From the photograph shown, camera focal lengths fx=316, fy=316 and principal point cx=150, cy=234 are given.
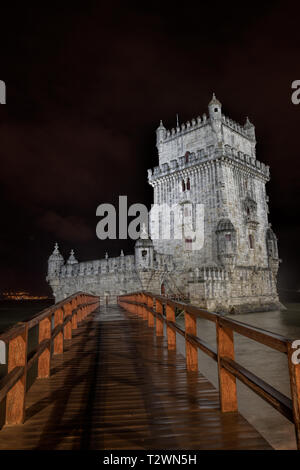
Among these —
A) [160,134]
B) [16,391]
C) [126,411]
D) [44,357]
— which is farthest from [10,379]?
[160,134]

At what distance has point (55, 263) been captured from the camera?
34.2m

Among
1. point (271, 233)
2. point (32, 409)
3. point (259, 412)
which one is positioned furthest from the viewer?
point (271, 233)

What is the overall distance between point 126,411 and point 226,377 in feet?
3.91

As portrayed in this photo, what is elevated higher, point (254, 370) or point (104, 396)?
point (104, 396)

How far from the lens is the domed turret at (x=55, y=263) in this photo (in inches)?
1342

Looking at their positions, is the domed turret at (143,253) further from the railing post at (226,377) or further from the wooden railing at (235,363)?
the railing post at (226,377)

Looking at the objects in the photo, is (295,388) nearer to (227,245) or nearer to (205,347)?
(205,347)

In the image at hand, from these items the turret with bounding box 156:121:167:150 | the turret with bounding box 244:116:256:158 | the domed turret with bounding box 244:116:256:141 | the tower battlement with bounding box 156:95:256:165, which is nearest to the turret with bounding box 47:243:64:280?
the tower battlement with bounding box 156:95:256:165

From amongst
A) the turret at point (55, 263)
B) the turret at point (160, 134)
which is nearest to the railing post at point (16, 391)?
the turret at point (55, 263)

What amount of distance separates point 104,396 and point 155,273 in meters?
23.7

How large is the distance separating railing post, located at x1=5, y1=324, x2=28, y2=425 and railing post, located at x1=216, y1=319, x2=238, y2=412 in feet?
6.93

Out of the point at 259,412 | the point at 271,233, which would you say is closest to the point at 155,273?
the point at 271,233

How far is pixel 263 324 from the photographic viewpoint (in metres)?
24.1

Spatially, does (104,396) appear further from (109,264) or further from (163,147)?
(163,147)
